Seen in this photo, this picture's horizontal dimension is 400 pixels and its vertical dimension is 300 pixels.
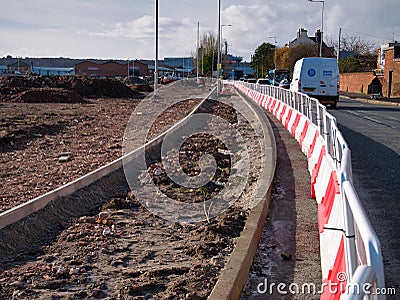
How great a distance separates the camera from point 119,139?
1548 cm

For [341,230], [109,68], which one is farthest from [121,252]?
[109,68]

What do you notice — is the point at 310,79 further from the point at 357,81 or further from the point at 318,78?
the point at 357,81

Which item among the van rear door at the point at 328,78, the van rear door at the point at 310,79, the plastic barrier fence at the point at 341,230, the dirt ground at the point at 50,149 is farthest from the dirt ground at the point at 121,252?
the van rear door at the point at 328,78

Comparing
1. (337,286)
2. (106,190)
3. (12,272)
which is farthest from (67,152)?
(337,286)

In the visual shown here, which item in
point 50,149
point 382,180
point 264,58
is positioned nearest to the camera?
point 382,180

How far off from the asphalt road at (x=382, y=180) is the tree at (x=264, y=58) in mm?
94441

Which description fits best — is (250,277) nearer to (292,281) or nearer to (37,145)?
(292,281)

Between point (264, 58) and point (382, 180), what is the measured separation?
109m

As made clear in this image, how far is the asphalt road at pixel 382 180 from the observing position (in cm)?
623

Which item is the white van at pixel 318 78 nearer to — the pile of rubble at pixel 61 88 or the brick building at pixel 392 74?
the pile of rubble at pixel 61 88

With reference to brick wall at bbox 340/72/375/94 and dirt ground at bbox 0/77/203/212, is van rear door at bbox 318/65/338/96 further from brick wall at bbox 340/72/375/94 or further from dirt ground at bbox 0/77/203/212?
brick wall at bbox 340/72/375/94

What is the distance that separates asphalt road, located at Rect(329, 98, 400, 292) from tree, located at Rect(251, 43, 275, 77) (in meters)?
94.4

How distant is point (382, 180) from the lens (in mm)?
9883

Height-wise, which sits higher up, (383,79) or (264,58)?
(264,58)
